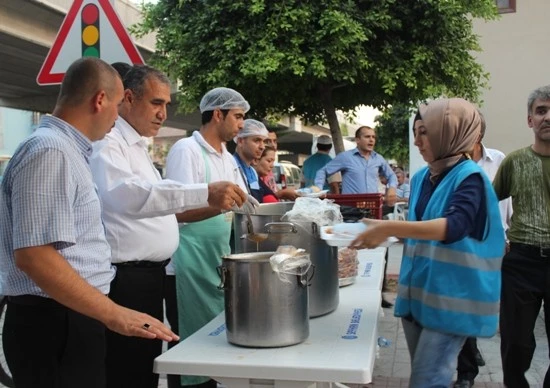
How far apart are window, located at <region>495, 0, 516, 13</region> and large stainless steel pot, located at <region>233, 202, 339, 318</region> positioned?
1276 centimetres

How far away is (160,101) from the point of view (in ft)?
8.79

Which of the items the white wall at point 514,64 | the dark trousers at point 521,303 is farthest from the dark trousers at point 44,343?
the white wall at point 514,64

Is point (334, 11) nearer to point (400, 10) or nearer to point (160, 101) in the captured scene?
point (400, 10)

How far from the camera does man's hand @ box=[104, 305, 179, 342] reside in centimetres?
170

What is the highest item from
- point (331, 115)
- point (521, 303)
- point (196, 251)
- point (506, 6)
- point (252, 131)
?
point (506, 6)

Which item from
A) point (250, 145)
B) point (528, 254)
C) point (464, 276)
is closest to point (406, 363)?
point (528, 254)

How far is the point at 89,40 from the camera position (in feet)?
12.1

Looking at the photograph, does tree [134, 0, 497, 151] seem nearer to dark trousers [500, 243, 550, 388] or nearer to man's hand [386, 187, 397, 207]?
man's hand [386, 187, 397, 207]

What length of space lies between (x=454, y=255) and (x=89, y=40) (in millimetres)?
2690

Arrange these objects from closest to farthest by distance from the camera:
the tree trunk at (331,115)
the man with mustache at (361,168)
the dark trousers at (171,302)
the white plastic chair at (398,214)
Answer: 1. the dark trousers at (171,302)
2. the man with mustache at (361,168)
3. the tree trunk at (331,115)
4. the white plastic chair at (398,214)

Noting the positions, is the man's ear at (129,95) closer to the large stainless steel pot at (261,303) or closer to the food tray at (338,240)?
the large stainless steel pot at (261,303)

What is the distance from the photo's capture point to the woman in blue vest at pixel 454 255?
2111 mm

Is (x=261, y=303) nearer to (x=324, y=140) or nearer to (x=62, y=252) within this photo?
(x=62, y=252)

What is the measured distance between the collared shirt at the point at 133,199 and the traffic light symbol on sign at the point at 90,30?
1344 millimetres
